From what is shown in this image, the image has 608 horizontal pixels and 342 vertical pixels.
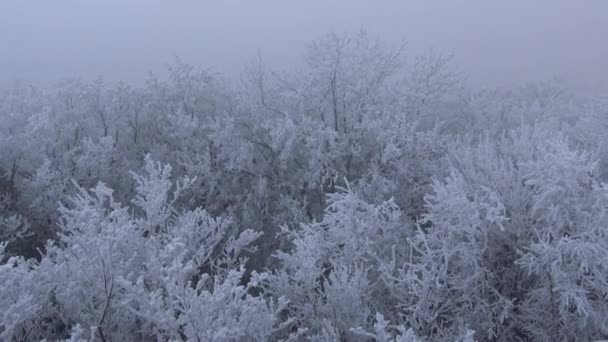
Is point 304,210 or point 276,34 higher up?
point 304,210

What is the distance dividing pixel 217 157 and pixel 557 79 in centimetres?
2062

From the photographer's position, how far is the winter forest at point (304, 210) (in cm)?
473

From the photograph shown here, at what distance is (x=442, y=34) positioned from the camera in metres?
65.2

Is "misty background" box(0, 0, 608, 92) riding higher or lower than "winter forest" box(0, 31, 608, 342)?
lower

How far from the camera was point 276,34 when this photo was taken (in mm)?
69062

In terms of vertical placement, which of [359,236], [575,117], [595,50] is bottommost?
[595,50]

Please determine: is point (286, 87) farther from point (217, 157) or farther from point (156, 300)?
point (156, 300)

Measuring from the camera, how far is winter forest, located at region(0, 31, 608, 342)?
4.73 meters

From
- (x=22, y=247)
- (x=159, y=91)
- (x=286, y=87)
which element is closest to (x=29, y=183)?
Answer: (x=22, y=247)

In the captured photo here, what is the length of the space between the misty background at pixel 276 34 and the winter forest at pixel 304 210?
1540 cm

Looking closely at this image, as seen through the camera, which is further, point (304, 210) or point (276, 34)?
point (276, 34)

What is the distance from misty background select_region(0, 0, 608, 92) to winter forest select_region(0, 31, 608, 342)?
15398 millimetres

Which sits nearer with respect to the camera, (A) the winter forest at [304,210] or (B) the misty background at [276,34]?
(A) the winter forest at [304,210]

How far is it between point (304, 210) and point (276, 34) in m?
63.2
